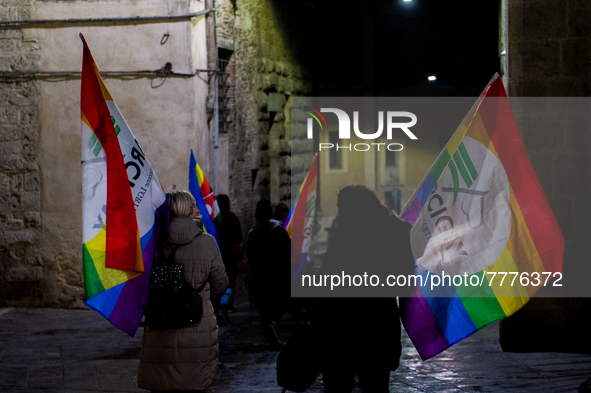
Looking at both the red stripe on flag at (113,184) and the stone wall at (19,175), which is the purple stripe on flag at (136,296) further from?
the stone wall at (19,175)

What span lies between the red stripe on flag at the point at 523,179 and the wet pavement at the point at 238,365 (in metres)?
2.44

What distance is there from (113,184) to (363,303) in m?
1.73

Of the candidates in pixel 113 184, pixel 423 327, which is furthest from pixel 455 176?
pixel 113 184

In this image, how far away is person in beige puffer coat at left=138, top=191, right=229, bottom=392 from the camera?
4.48 m

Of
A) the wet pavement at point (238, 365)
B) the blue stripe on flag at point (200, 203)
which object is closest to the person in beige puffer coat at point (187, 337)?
the wet pavement at point (238, 365)

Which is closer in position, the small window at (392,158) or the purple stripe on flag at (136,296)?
the purple stripe on flag at (136,296)

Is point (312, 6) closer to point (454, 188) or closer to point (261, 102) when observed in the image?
point (261, 102)

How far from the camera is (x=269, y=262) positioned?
7.97 m

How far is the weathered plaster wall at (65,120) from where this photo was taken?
9680mm

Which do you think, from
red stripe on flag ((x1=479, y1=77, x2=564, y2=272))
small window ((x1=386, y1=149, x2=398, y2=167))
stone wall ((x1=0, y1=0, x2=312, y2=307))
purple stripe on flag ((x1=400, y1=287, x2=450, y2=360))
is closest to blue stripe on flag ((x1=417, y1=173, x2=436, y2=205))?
red stripe on flag ((x1=479, y1=77, x2=564, y2=272))

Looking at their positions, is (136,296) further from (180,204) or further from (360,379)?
(360,379)

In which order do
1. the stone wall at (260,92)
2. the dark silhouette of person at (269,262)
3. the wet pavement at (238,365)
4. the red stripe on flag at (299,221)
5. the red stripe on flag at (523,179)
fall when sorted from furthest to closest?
1. the stone wall at (260,92)
2. the red stripe on flag at (299,221)
3. the dark silhouette of person at (269,262)
4. the wet pavement at (238,365)
5. the red stripe on flag at (523,179)

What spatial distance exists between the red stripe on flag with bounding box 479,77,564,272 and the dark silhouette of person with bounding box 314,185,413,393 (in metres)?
0.66

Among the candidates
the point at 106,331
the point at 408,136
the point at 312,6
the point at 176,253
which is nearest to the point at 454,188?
the point at 176,253
